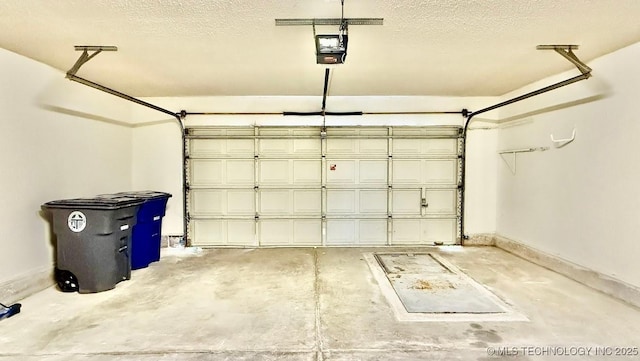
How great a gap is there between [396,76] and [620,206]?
294cm

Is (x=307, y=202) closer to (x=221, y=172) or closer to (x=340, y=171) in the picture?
(x=340, y=171)

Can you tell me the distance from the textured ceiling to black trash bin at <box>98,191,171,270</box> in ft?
5.57

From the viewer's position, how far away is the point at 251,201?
5.98 m

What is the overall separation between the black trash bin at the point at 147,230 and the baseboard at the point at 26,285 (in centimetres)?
88

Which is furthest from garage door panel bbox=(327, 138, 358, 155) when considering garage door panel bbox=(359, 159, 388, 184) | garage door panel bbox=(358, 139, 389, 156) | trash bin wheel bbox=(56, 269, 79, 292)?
trash bin wheel bbox=(56, 269, 79, 292)

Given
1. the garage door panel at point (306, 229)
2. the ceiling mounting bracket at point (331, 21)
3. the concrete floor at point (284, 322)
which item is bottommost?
the concrete floor at point (284, 322)

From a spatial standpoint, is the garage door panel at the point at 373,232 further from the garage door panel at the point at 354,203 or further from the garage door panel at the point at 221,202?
the garage door panel at the point at 221,202

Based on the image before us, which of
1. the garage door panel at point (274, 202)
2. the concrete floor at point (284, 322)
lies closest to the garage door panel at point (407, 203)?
the concrete floor at point (284, 322)

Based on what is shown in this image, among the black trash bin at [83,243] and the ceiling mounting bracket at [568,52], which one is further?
the black trash bin at [83,243]

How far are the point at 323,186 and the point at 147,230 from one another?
287 cm

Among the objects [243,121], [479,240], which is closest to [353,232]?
[479,240]

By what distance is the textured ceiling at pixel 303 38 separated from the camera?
8.52 ft

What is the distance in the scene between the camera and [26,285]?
141 inches

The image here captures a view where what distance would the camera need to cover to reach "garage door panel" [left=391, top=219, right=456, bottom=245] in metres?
6.02
